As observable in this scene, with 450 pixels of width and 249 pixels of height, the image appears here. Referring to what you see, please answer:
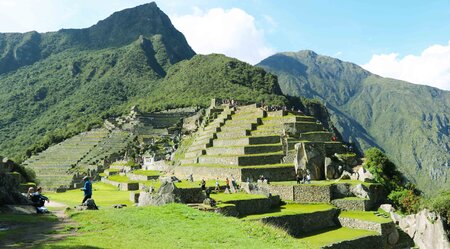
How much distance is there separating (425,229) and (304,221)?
366 inches

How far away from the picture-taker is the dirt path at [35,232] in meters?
9.46

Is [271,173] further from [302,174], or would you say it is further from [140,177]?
[140,177]

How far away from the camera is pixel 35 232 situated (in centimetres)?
1073

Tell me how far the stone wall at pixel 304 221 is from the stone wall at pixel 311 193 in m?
1.37

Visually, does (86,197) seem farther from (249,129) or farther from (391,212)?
(249,129)

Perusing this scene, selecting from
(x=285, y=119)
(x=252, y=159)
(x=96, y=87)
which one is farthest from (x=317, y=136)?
(x=96, y=87)

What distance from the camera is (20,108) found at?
131875 mm

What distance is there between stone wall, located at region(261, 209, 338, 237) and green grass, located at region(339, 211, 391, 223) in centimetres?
70

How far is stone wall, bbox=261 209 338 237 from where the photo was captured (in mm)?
22656

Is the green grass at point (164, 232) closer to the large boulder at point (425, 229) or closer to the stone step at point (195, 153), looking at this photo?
the large boulder at point (425, 229)

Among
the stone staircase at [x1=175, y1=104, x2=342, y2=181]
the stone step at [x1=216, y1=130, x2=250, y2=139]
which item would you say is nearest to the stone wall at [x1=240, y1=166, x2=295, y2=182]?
the stone staircase at [x1=175, y1=104, x2=342, y2=181]

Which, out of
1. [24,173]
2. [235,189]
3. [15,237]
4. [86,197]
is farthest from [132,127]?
[15,237]

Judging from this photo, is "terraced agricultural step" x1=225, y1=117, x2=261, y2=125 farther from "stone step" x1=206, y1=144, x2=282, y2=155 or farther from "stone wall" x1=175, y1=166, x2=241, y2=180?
"stone wall" x1=175, y1=166, x2=241, y2=180

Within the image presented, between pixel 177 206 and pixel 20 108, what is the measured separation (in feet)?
438
